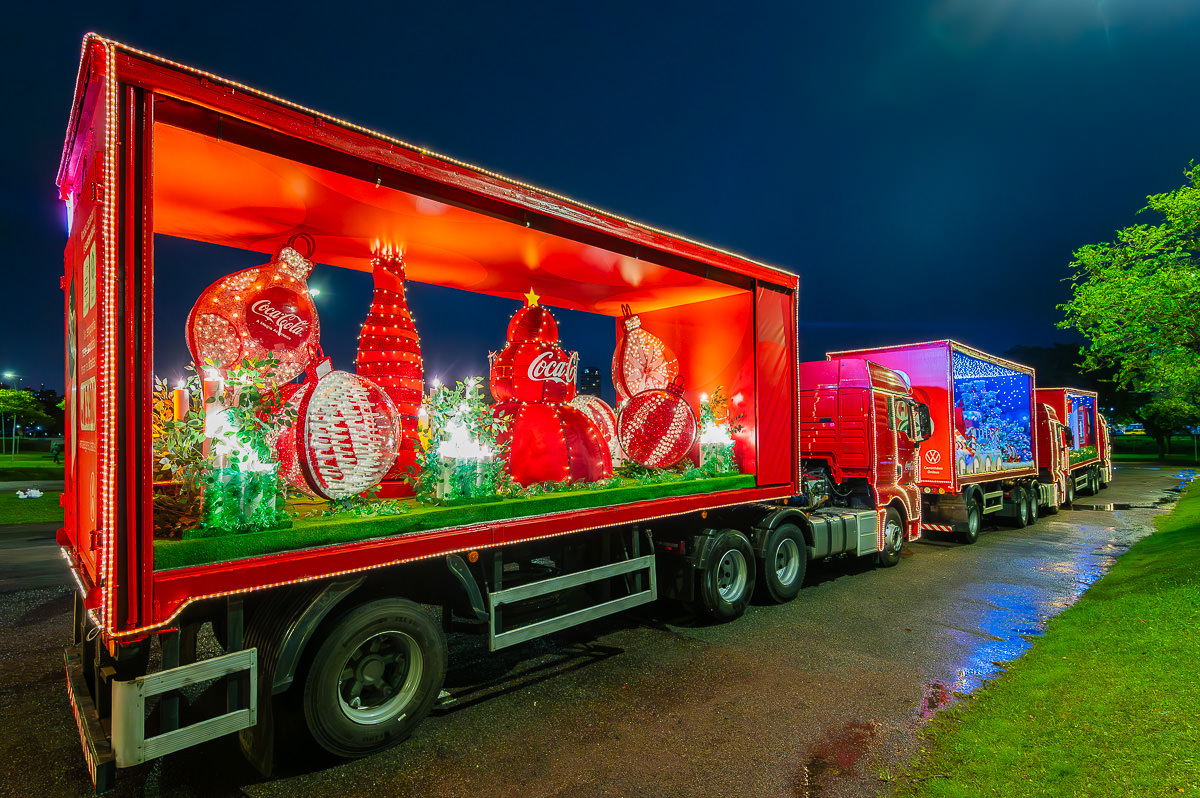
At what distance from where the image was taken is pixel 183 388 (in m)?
4.81

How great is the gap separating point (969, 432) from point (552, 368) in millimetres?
9826

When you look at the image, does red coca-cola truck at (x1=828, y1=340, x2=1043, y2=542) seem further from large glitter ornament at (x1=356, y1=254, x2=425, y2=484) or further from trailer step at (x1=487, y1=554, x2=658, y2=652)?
large glitter ornament at (x1=356, y1=254, x2=425, y2=484)

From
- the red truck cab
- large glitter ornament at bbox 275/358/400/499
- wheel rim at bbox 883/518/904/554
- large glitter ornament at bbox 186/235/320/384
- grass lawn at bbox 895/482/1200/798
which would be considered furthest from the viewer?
wheel rim at bbox 883/518/904/554

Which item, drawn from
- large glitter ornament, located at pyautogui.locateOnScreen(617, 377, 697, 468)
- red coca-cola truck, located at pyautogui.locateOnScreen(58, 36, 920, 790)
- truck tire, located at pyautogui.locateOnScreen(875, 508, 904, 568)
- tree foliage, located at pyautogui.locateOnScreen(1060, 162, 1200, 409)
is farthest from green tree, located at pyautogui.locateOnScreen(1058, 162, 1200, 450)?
large glitter ornament, located at pyautogui.locateOnScreen(617, 377, 697, 468)

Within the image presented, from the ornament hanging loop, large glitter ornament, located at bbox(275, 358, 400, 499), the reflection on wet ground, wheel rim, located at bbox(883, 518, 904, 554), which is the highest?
the ornament hanging loop

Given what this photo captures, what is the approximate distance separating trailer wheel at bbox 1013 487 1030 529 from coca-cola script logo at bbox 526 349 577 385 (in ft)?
41.2

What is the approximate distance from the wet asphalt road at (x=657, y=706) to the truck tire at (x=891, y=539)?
1326 mm

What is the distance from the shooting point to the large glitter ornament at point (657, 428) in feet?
24.1

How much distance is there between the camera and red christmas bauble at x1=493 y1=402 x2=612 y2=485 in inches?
228

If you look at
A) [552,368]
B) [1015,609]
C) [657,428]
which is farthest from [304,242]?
[1015,609]

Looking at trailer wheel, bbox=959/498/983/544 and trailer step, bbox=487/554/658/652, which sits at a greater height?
→ trailer step, bbox=487/554/658/652

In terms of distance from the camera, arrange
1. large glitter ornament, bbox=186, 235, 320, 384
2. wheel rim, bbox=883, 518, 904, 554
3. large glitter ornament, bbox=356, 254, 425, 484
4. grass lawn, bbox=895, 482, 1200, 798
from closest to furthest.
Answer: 1. grass lawn, bbox=895, 482, 1200, 798
2. large glitter ornament, bbox=186, 235, 320, 384
3. large glitter ornament, bbox=356, 254, 425, 484
4. wheel rim, bbox=883, 518, 904, 554

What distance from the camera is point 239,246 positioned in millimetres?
6238

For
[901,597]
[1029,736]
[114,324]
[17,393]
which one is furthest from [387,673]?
[17,393]
